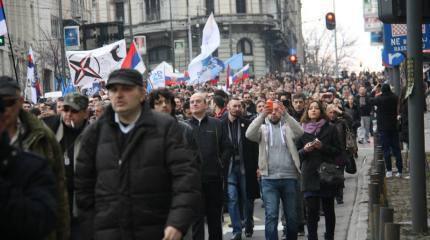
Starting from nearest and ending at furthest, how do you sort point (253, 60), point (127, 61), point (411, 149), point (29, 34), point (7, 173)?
point (7, 173)
point (411, 149)
point (127, 61)
point (29, 34)
point (253, 60)

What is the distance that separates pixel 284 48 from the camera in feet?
339

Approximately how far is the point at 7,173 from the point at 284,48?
99879mm

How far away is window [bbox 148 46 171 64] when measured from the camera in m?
89.8

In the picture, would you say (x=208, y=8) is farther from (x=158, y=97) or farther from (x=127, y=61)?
(x=158, y=97)

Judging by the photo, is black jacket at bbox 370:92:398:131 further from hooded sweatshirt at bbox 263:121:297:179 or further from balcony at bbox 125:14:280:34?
balcony at bbox 125:14:280:34

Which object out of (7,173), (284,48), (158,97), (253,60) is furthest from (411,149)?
(284,48)

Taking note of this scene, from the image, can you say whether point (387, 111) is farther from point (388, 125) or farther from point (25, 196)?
point (25, 196)

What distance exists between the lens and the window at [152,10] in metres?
91.5

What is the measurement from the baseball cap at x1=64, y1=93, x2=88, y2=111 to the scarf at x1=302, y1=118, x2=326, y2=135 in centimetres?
332

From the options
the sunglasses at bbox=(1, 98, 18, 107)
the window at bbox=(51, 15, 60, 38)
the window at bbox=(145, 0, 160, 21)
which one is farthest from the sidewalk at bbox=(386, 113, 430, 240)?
the window at bbox=(145, 0, 160, 21)

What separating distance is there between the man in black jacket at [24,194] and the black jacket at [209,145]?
6.65 meters

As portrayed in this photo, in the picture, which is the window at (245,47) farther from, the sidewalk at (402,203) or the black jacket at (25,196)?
the black jacket at (25,196)

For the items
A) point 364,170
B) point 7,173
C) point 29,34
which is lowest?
point 364,170

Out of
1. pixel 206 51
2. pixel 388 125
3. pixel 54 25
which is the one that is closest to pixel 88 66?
pixel 388 125
